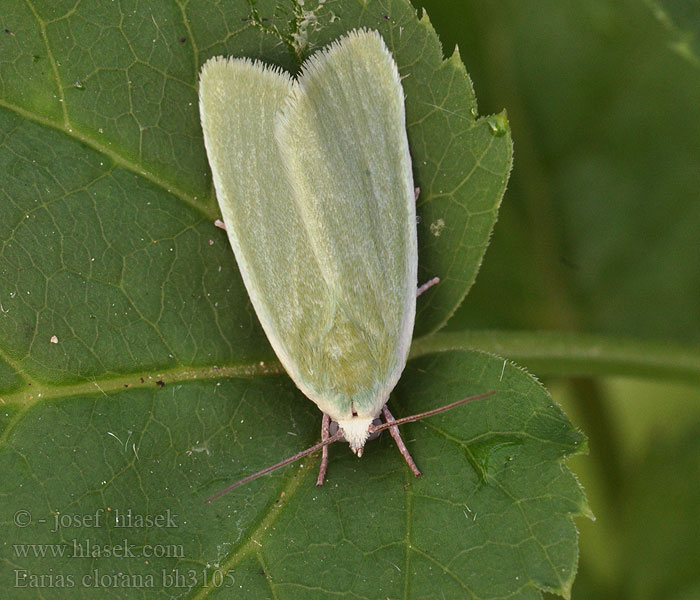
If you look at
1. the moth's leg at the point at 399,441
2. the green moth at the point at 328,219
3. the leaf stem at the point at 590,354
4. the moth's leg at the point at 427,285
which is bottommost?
the leaf stem at the point at 590,354

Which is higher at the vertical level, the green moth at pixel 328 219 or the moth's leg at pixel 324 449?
the green moth at pixel 328 219

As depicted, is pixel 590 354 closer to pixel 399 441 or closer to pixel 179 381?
pixel 399 441

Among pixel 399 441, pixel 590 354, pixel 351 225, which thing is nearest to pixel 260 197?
pixel 351 225

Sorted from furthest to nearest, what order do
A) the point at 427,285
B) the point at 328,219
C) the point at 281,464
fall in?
the point at 427,285 → the point at 328,219 → the point at 281,464

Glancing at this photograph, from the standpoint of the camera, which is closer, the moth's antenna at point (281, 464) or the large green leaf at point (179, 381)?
the large green leaf at point (179, 381)

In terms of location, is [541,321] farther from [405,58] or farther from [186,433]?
[186,433]

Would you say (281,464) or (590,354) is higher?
(281,464)

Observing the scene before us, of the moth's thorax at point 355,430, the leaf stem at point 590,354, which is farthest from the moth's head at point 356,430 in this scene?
the leaf stem at point 590,354

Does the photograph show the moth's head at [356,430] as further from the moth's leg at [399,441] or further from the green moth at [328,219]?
the moth's leg at [399,441]
